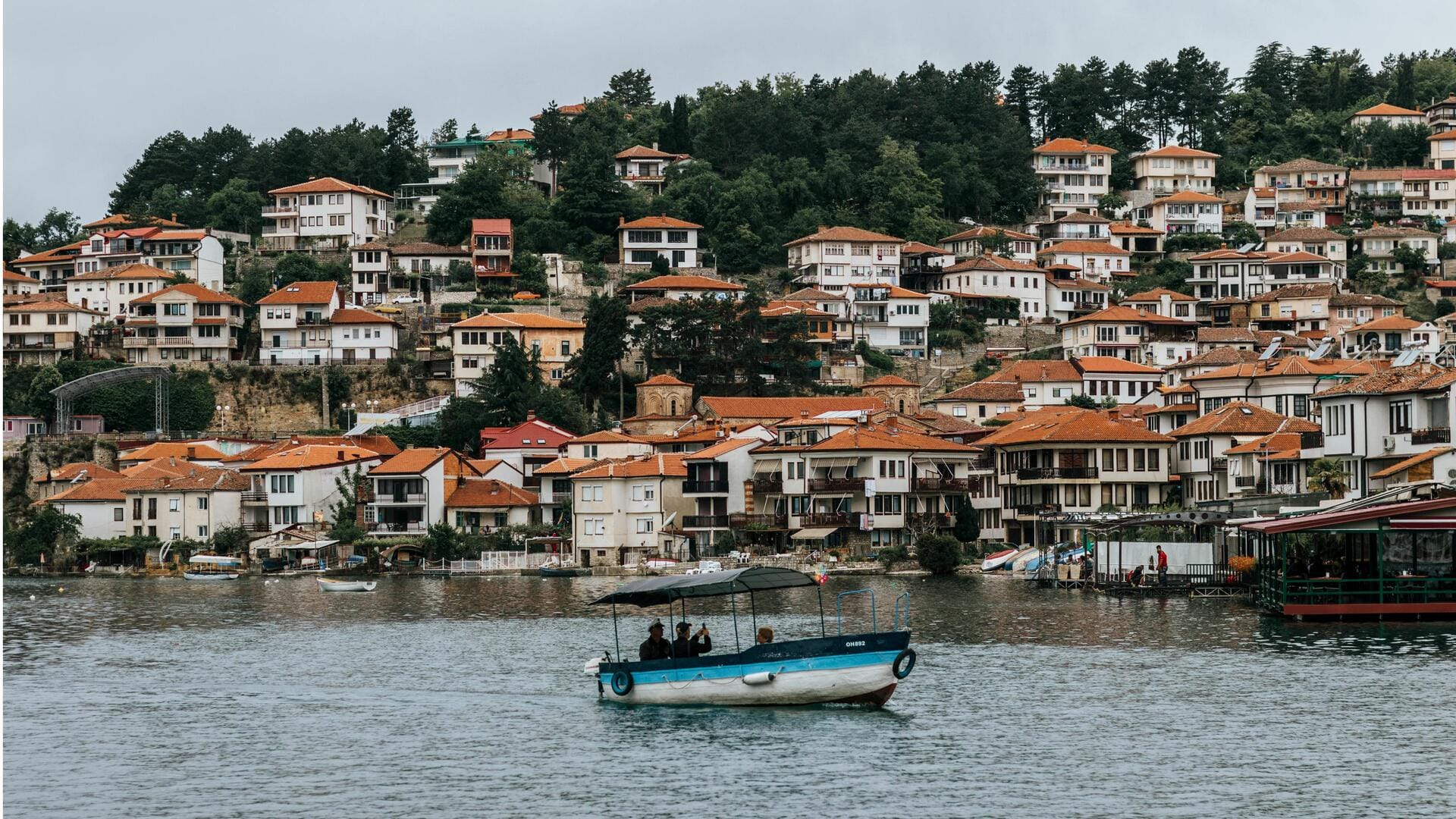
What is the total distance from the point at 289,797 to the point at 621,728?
8.19 m

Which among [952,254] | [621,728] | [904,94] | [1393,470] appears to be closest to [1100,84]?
[904,94]

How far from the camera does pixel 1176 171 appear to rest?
505 feet

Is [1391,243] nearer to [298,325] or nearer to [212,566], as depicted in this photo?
[298,325]

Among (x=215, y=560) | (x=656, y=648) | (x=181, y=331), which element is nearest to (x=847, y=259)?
(x=181, y=331)

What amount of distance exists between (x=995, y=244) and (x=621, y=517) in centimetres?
5457

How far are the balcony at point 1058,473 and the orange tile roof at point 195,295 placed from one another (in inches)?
2073

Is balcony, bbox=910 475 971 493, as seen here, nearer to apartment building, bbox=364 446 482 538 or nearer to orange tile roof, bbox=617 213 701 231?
apartment building, bbox=364 446 482 538

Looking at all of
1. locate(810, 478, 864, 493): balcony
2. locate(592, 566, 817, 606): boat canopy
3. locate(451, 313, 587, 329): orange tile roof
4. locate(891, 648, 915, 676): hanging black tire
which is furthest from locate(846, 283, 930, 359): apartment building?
locate(891, 648, 915, 676): hanging black tire

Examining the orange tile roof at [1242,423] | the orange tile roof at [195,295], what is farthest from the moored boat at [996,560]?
the orange tile roof at [195,295]

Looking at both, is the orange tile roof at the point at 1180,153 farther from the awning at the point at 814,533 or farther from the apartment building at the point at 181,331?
the awning at the point at 814,533

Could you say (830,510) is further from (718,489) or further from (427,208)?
(427,208)

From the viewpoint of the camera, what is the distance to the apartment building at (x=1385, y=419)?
6431 cm

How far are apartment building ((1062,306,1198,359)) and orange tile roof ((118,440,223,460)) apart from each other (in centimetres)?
5071

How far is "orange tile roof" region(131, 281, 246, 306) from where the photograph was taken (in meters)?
116
